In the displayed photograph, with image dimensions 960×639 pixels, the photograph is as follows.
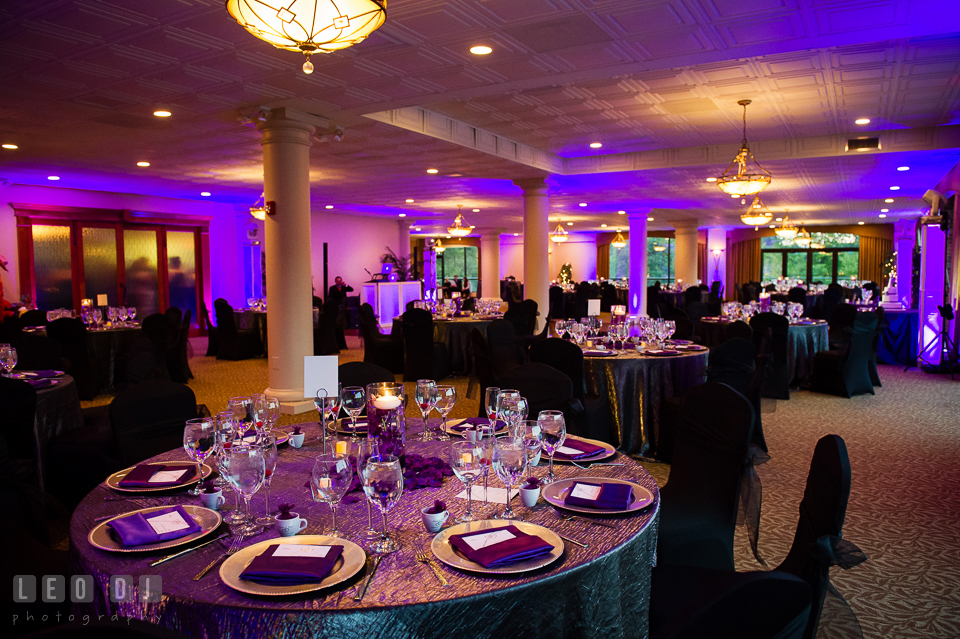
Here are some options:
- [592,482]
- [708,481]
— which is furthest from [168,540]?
[708,481]

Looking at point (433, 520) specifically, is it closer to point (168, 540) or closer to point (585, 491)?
point (585, 491)

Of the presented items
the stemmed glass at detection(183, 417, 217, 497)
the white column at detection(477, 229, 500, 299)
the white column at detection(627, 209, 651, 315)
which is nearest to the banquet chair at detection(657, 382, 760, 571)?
the stemmed glass at detection(183, 417, 217, 497)

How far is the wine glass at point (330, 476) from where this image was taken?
1566 mm

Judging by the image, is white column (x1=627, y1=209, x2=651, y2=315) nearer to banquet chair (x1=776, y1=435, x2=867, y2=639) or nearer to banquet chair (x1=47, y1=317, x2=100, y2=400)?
banquet chair (x1=47, y1=317, x2=100, y2=400)

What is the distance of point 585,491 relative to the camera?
197cm

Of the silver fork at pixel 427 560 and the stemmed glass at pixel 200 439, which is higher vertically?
the stemmed glass at pixel 200 439

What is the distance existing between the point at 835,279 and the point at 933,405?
68.2ft

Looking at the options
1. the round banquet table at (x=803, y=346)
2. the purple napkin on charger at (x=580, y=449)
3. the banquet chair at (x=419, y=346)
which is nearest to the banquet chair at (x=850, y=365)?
the round banquet table at (x=803, y=346)

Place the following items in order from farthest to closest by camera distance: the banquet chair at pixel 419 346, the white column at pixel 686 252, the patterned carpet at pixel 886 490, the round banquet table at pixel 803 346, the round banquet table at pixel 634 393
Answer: the white column at pixel 686 252 < the banquet chair at pixel 419 346 < the round banquet table at pixel 803 346 < the round banquet table at pixel 634 393 < the patterned carpet at pixel 886 490

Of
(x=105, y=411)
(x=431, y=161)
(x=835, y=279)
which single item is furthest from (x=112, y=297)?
(x=835, y=279)

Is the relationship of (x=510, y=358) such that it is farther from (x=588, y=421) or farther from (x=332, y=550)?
(x=332, y=550)

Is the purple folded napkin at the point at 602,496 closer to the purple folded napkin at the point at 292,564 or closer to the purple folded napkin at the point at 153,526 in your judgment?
the purple folded napkin at the point at 292,564

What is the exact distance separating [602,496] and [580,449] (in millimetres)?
568

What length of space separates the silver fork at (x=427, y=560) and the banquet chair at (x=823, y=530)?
31.7 inches
